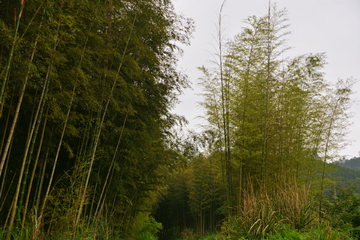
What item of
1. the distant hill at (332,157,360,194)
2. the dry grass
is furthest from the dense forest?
the distant hill at (332,157,360,194)

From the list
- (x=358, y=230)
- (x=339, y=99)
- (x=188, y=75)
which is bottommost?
(x=358, y=230)

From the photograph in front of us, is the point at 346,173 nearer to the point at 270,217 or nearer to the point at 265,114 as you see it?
the point at 265,114

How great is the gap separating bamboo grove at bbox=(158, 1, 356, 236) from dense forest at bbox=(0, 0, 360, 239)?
38mm

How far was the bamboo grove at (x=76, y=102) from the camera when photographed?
2.37 m

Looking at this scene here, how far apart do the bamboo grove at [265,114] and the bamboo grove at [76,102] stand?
1.22 meters

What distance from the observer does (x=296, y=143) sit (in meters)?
6.30

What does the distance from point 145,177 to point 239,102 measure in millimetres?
3048

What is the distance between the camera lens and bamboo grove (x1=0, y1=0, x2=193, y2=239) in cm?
237

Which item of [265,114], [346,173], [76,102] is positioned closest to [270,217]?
[265,114]

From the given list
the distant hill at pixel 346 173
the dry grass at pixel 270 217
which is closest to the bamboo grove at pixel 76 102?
the dry grass at pixel 270 217

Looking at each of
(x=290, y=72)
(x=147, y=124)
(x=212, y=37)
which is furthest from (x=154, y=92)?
(x=290, y=72)

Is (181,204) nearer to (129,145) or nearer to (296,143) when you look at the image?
(296,143)

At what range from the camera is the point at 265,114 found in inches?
181

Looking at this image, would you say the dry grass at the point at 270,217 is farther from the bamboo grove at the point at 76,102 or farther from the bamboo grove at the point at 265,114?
the bamboo grove at the point at 76,102
